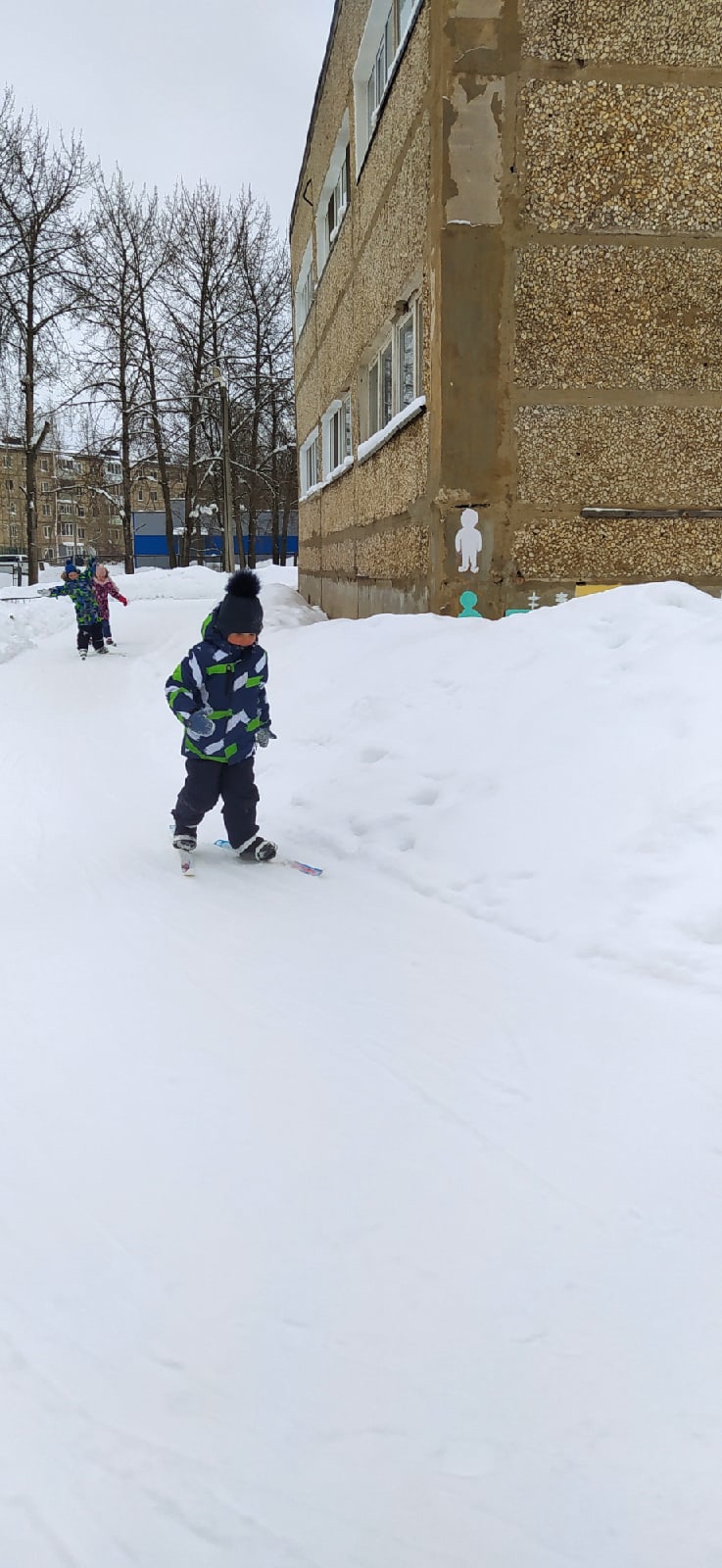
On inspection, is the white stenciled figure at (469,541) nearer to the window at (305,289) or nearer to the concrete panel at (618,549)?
the concrete panel at (618,549)

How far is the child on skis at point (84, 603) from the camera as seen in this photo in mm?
13695

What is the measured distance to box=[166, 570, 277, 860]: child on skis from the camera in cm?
486

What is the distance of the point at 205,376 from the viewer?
107 ft

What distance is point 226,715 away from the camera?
16.2 feet

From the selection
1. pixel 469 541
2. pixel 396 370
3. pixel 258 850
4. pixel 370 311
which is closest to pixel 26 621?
pixel 370 311

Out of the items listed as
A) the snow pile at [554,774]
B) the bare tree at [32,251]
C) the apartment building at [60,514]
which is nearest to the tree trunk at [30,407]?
the bare tree at [32,251]

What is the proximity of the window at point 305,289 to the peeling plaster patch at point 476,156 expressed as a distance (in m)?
11.2

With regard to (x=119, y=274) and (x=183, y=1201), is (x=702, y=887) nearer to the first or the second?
(x=183, y=1201)

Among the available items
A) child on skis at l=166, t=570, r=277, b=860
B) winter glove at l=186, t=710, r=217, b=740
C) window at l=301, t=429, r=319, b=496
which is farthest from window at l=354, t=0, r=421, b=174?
winter glove at l=186, t=710, r=217, b=740

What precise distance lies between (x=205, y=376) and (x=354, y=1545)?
35.5 m

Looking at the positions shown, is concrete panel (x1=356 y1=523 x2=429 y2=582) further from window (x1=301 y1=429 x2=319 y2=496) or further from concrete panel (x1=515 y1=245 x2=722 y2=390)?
window (x1=301 y1=429 x2=319 y2=496)

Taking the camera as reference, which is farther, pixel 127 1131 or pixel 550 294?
pixel 550 294

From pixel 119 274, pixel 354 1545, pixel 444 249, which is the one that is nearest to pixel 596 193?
pixel 444 249

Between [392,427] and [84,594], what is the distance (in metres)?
6.60
